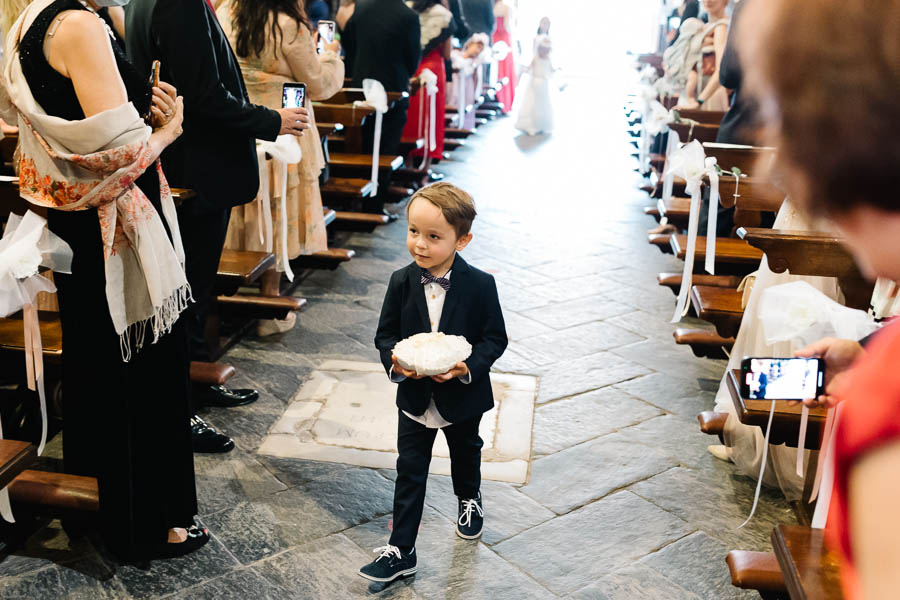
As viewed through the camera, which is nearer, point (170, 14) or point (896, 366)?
point (896, 366)

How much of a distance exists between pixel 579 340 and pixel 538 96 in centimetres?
763

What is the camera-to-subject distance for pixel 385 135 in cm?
665

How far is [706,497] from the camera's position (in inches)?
121

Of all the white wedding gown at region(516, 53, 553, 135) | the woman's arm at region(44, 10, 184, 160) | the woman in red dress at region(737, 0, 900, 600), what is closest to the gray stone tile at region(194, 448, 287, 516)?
the woman's arm at region(44, 10, 184, 160)

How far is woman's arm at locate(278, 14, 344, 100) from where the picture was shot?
394cm

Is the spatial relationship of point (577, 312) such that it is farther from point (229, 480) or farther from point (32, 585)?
point (32, 585)

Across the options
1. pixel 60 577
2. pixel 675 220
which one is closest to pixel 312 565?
pixel 60 577

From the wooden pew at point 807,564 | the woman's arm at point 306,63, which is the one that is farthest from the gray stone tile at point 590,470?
the woman's arm at point 306,63

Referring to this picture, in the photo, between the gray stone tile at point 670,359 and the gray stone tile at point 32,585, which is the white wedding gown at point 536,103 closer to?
the gray stone tile at point 670,359

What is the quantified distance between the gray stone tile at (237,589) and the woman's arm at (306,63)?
234 centimetres

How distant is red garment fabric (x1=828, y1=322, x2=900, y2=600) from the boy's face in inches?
69.6

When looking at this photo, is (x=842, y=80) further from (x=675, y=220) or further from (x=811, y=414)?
Answer: (x=675, y=220)

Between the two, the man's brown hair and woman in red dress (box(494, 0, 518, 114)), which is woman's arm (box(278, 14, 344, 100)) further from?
woman in red dress (box(494, 0, 518, 114))

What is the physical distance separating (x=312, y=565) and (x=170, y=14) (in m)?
1.73
